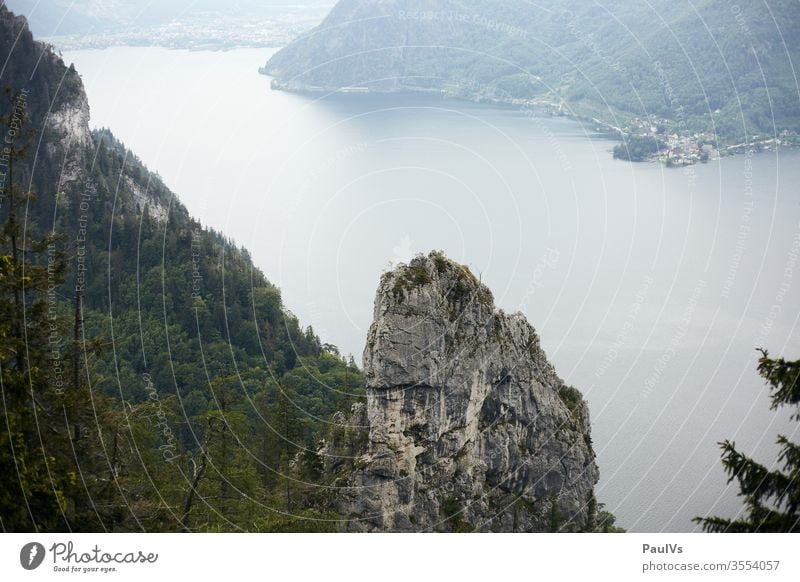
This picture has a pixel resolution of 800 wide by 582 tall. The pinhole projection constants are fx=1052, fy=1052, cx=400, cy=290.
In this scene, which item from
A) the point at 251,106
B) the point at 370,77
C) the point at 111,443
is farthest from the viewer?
the point at 370,77

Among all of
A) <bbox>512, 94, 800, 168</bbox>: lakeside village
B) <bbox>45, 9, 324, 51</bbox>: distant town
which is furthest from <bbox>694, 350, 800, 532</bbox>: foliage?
<bbox>512, 94, 800, 168</bbox>: lakeside village

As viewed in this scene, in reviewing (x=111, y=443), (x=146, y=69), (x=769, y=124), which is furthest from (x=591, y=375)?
(x=769, y=124)

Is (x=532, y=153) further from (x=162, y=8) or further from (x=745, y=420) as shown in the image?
(x=745, y=420)

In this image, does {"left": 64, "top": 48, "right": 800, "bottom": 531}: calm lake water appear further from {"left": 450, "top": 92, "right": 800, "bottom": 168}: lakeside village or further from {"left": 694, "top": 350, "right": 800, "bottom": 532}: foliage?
{"left": 694, "top": 350, "right": 800, "bottom": 532}: foliage
